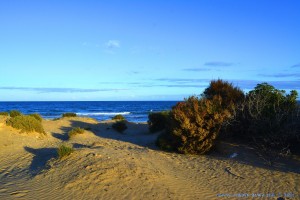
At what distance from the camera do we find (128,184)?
8.46 meters

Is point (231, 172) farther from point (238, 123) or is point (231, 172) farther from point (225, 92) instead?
point (225, 92)

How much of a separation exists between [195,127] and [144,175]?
4.28m

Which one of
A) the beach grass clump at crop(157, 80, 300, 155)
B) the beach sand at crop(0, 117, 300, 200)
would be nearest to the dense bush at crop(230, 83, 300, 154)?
the beach grass clump at crop(157, 80, 300, 155)

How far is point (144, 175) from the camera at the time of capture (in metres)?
9.11

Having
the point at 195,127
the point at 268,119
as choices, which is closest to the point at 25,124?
the point at 195,127

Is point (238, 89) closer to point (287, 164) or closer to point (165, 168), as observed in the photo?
point (287, 164)

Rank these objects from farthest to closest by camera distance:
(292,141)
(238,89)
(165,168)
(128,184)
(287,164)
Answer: (238,89)
(292,141)
(287,164)
(165,168)
(128,184)

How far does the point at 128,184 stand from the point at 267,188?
3.53 metres

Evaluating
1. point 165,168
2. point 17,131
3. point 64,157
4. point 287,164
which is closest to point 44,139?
point 17,131

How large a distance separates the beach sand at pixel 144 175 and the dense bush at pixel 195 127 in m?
0.50

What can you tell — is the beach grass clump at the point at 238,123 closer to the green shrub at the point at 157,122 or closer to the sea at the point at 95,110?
the green shrub at the point at 157,122

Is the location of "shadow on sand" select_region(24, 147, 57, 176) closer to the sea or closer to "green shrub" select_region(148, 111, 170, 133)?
"green shrub" select_region(148, 111, 170, 133)

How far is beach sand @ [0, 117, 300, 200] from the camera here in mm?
8078

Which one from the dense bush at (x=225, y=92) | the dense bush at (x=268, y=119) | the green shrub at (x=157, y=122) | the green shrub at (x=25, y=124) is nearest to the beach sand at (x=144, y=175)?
the dense bush at (x=268, y=119)
